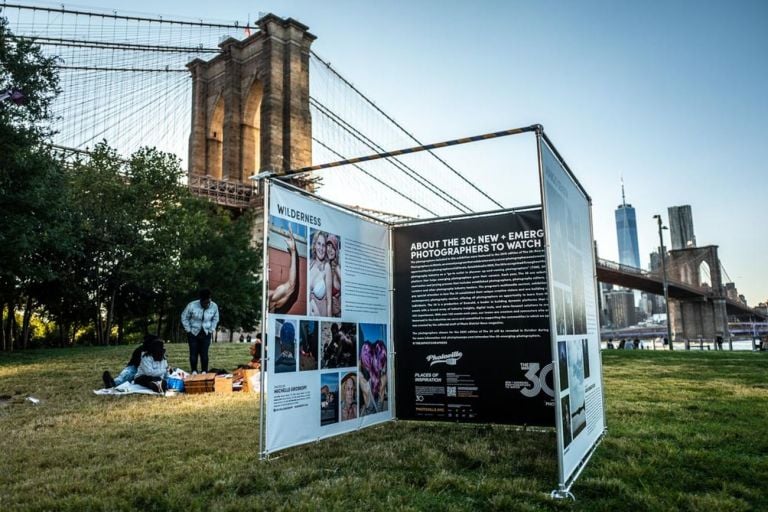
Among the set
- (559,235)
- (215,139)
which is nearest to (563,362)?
(559,235)

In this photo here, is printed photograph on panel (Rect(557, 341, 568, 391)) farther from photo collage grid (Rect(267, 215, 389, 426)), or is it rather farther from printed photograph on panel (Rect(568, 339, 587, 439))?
photo collage grid (Rect(267, 215, 389, 426))

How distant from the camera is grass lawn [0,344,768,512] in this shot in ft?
10.9

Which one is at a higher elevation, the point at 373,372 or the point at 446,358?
the point at 446,358

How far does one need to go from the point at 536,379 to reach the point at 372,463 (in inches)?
88.4

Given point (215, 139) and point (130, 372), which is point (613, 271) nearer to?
point (215, 139)

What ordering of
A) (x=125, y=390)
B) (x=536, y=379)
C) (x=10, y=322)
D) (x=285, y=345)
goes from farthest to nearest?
1. (x=10, y=322)
2. (x=125, y=390)
3. (x=536, y=379)
4. (x=285, y=345)

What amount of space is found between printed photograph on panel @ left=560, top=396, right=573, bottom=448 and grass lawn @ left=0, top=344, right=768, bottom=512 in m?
0.29

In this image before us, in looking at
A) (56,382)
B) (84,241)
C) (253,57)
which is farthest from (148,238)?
(253,57)

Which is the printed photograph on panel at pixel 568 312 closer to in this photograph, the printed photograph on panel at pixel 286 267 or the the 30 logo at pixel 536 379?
the the 30 logo at pixel 536 379

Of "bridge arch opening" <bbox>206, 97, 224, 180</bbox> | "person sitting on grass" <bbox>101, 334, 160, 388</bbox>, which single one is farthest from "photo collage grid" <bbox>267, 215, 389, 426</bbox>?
"bridge arch opening" <bbox>206, 97, 224, 180</bbox>

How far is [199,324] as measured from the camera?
9.79 m

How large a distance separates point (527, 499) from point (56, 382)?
950cm

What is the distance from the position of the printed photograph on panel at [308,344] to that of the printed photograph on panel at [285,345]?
0.33 feet

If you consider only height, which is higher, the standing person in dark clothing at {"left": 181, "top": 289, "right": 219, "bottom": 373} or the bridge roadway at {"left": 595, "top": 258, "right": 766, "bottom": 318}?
the bridge roadway at {"left": 595, "top": 258, "right": 766, "bottom": 318}
